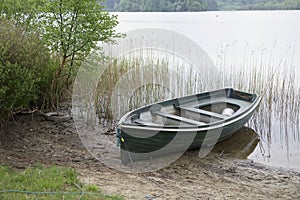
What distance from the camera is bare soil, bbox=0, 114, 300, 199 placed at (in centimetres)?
411

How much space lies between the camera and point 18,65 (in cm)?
540

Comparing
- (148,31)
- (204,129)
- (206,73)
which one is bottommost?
(204,129)

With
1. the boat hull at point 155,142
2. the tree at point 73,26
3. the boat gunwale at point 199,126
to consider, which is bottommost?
the boat hull at point 155,142

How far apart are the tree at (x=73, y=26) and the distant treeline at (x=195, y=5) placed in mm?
7635

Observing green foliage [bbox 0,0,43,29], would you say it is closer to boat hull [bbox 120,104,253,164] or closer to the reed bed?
the reed bed

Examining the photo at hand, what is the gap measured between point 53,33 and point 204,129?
10.1 feet

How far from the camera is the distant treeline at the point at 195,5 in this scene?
17.5 metres

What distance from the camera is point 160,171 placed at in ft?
16.0

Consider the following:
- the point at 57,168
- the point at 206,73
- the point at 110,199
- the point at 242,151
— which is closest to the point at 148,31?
the point at 206,73

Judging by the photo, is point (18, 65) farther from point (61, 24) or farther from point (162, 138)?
point (162, 138)

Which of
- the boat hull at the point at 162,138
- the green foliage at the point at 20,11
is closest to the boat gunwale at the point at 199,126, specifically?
the boat hull at the point at 162,138

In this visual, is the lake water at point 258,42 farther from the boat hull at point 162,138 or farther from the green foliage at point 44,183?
the green foliage at point 44,183

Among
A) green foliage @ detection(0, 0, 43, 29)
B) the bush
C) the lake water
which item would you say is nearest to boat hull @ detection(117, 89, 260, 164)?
the lake water

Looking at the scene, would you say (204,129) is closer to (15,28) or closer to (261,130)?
(261,130)
